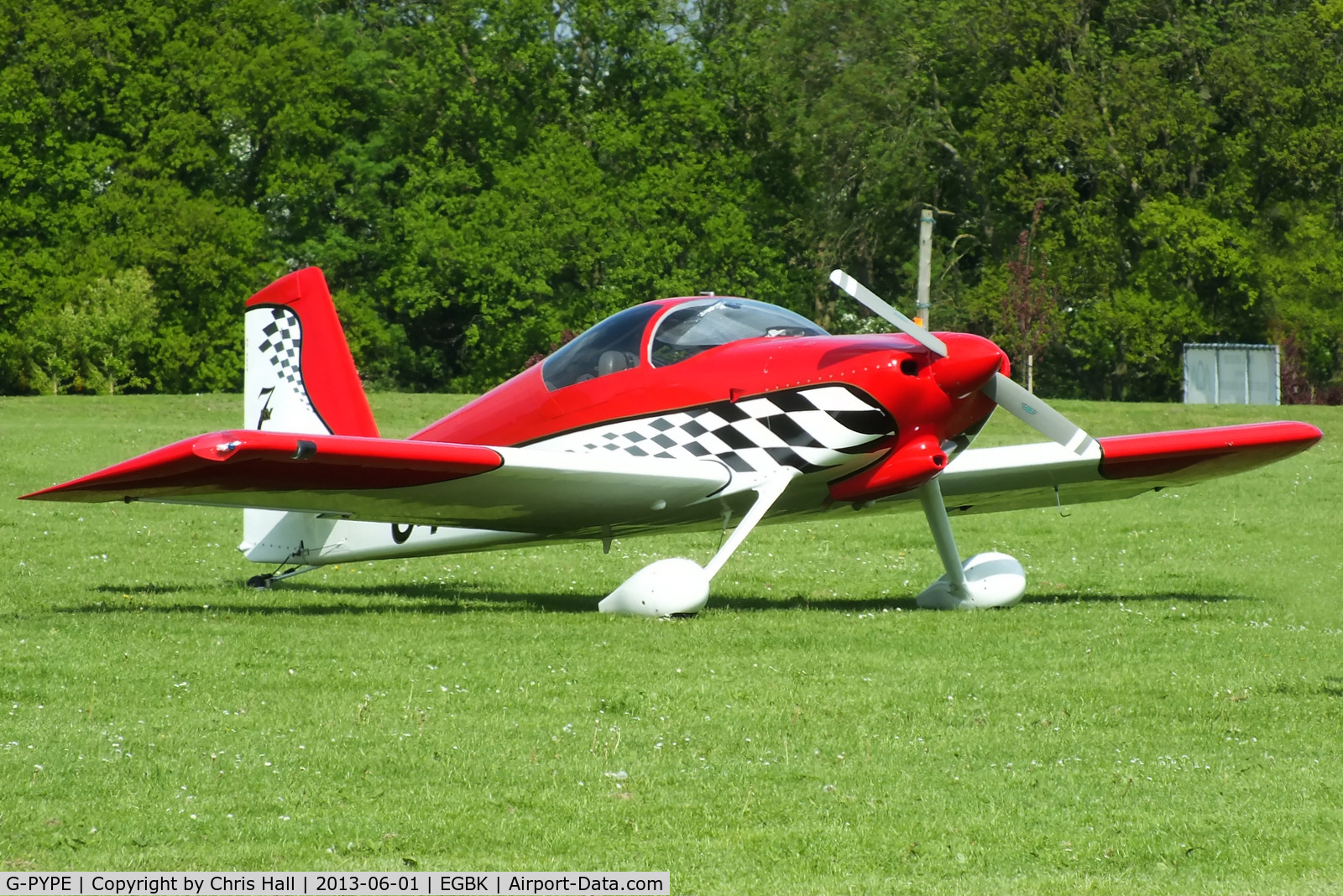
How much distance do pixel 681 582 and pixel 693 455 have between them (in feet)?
3.47

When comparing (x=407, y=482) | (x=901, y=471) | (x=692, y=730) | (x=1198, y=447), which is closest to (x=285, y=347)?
(x=407, y=482)

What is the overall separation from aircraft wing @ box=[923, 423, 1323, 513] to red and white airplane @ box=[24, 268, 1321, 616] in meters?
0.03

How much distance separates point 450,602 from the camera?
42.9ft

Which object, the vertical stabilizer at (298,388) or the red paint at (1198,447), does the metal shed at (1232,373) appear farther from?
the vertical stabilizer at (298,388)

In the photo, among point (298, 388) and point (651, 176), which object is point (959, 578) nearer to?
point (298, 388)

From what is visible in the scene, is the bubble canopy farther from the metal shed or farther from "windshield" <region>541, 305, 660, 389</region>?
the metal shed

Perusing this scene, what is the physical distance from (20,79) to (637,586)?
46.5 metres

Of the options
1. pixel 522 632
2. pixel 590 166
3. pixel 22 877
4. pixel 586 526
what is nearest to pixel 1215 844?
pixel 22 877

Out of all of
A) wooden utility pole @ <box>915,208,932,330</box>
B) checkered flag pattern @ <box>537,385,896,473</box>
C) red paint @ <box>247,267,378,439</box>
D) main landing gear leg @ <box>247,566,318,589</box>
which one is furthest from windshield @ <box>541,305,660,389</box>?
main landing gear leg @ <box>247,566,318,589</box>

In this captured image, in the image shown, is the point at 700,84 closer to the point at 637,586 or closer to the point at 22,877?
the point at 637,586

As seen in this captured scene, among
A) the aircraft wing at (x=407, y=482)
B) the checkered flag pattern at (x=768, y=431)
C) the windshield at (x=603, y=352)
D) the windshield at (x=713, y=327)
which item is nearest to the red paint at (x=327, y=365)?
the aircraft wing at (x=407, y=482)

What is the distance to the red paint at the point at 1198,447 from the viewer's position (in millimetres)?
12906

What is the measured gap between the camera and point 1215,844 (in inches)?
218

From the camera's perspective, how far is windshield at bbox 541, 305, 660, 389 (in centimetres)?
1216
